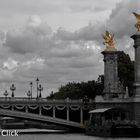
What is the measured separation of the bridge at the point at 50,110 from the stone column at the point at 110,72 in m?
4.76

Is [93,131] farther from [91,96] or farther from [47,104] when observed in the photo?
[91,96]

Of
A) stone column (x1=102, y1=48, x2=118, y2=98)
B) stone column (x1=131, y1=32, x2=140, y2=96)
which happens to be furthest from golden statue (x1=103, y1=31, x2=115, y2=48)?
stone column (x1=131, y1=32, x2=140, y2=96)

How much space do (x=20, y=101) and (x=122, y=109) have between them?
15329 mm

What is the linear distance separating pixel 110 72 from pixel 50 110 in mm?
12261

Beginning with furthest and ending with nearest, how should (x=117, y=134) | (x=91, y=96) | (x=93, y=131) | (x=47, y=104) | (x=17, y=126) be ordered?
1. (x=17, y=126)
2. (x=91, y=96)
3. (x=47, y=104)
4. (x=93, y=131)
5. (x=117, y=134)

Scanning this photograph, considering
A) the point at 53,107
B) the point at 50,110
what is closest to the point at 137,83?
the point at 53,107

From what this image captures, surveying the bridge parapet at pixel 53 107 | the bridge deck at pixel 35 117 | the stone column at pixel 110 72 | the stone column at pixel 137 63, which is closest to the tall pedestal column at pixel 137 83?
the stone column at pixel 137 63

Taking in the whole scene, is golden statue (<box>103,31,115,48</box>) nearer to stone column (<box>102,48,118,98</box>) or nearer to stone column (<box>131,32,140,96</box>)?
stone column (<box>102,48,118,98</box>)

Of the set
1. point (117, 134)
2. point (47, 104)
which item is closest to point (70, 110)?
point (47, 104)

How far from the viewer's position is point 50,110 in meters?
115

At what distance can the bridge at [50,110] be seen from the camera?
110 meters

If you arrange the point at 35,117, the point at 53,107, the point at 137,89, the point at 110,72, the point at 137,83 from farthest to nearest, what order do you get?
the point at 110,72, the point at 53,107, the point at 35,117, the point at 137,89, the point at 137,83

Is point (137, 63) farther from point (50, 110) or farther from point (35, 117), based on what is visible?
point (50, 110)

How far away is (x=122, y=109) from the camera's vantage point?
105m
